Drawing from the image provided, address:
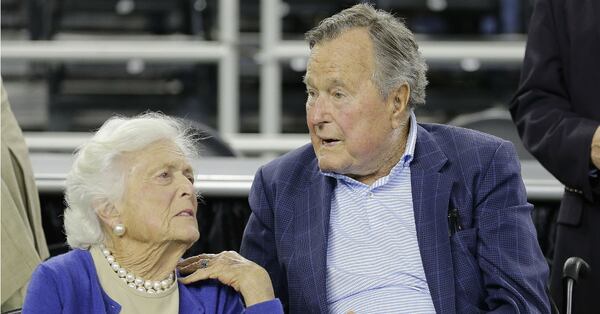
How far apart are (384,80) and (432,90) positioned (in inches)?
154

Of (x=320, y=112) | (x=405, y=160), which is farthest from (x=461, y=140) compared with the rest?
(x=320, y=112)

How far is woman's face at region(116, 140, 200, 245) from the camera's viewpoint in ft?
7.88

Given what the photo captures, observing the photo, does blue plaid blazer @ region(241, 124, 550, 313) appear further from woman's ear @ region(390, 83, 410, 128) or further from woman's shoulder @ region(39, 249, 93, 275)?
woman's shoulder @ region(39, 249, 93, 275)

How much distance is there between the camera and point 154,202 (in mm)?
2408

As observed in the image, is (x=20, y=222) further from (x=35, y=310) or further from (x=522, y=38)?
(x=522, y=38)

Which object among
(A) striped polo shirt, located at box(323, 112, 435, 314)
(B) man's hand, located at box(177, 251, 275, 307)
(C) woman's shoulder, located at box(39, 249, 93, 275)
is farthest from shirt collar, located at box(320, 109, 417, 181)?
(C) woman's shoulder, located at box(39, 249, 93, 275)

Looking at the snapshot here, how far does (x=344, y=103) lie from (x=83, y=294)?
0.70 meters

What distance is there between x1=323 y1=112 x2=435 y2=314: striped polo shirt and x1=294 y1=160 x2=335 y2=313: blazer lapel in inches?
1.2

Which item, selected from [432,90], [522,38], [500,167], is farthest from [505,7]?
[500,167]

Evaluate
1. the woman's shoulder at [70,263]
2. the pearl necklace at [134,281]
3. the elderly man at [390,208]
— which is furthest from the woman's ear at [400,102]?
the woman's shoulder at [70,263]

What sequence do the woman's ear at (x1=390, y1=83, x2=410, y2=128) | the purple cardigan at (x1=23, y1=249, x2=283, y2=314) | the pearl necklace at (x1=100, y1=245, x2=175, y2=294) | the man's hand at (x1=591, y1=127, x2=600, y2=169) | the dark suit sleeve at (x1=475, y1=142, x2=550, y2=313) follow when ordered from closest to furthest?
1. the purple cardigan at (x1=23, y1=249, x2=283, y2=314)
2. the pearl necklace at (x1=100, y1=245, x2=175, y2=294)
3. the dark suit sleeve at (x1=475, y1=142, x2=550, y2=313)
4. the woman's ear at (x1=390, y1=83, x2=410, y2=128)
5. the man's hand at (x1=591, y1=127, x2=600, y2=169)

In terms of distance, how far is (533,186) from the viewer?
3.44 m

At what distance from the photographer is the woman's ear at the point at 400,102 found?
2643mm

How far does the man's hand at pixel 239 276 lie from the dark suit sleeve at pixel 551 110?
0.91 meters
